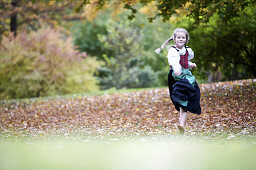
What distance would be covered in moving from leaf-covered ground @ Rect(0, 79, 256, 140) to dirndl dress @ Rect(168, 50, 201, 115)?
1.91ft

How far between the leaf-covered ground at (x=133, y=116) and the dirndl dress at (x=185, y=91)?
58cm

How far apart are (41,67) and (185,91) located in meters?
10.6

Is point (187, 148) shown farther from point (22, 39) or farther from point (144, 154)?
point (22, 39)

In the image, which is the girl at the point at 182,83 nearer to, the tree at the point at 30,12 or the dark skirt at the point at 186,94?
the dark skirt at the point at 186,94

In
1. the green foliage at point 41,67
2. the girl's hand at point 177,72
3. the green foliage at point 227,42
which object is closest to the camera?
the girl's hand at point 177,72

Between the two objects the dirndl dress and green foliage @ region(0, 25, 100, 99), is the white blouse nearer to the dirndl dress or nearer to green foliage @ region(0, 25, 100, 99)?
the dirndl dress

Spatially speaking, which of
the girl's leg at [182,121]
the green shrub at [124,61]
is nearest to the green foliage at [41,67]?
Answer: the green shrub at [124,61]

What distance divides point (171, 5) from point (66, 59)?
881cm

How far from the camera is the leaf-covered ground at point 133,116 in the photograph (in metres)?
5.77

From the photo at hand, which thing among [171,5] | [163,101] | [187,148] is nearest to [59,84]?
[163,101]

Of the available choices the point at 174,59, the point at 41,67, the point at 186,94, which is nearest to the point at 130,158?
the point at 186,94

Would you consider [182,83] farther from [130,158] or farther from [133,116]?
[133,116]

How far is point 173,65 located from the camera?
188 inches

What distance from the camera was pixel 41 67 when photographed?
1435 centimetres
